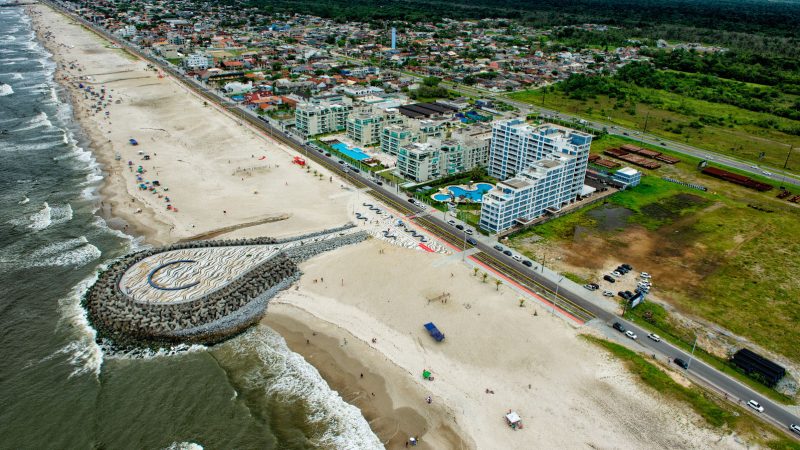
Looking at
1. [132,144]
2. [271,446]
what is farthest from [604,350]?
[132,144]

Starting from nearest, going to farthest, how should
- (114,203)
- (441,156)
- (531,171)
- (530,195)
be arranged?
(530,195)
(531,171)
(114,203)
(441,156)

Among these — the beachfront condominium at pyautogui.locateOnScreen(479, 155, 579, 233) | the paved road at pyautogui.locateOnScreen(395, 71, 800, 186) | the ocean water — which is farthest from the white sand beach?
the paved road at pyautogui.locateOnScreen(395, 71, 800, 186)

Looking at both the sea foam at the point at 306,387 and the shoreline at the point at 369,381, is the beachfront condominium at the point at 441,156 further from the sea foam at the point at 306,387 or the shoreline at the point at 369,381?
the sea foam at the point at 306,387

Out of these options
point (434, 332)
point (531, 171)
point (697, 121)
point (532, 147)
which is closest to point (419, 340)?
point (434, 332)

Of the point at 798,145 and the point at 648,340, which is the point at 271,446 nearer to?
the point at 648,340

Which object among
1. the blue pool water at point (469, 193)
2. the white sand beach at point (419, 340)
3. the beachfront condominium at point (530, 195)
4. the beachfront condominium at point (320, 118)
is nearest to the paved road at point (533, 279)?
the white sand beach at point (419, 340)

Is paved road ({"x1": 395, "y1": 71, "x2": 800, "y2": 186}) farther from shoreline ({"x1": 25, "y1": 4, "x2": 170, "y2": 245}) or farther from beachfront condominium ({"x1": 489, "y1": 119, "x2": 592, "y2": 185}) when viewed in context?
shoreline ({"x1": 25, "y1": 4, "x2": 170, "y2": 245})

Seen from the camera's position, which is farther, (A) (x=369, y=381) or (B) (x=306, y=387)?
(A) (x=369, y=381)

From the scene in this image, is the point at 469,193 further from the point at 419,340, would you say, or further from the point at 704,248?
the point at 419,340
